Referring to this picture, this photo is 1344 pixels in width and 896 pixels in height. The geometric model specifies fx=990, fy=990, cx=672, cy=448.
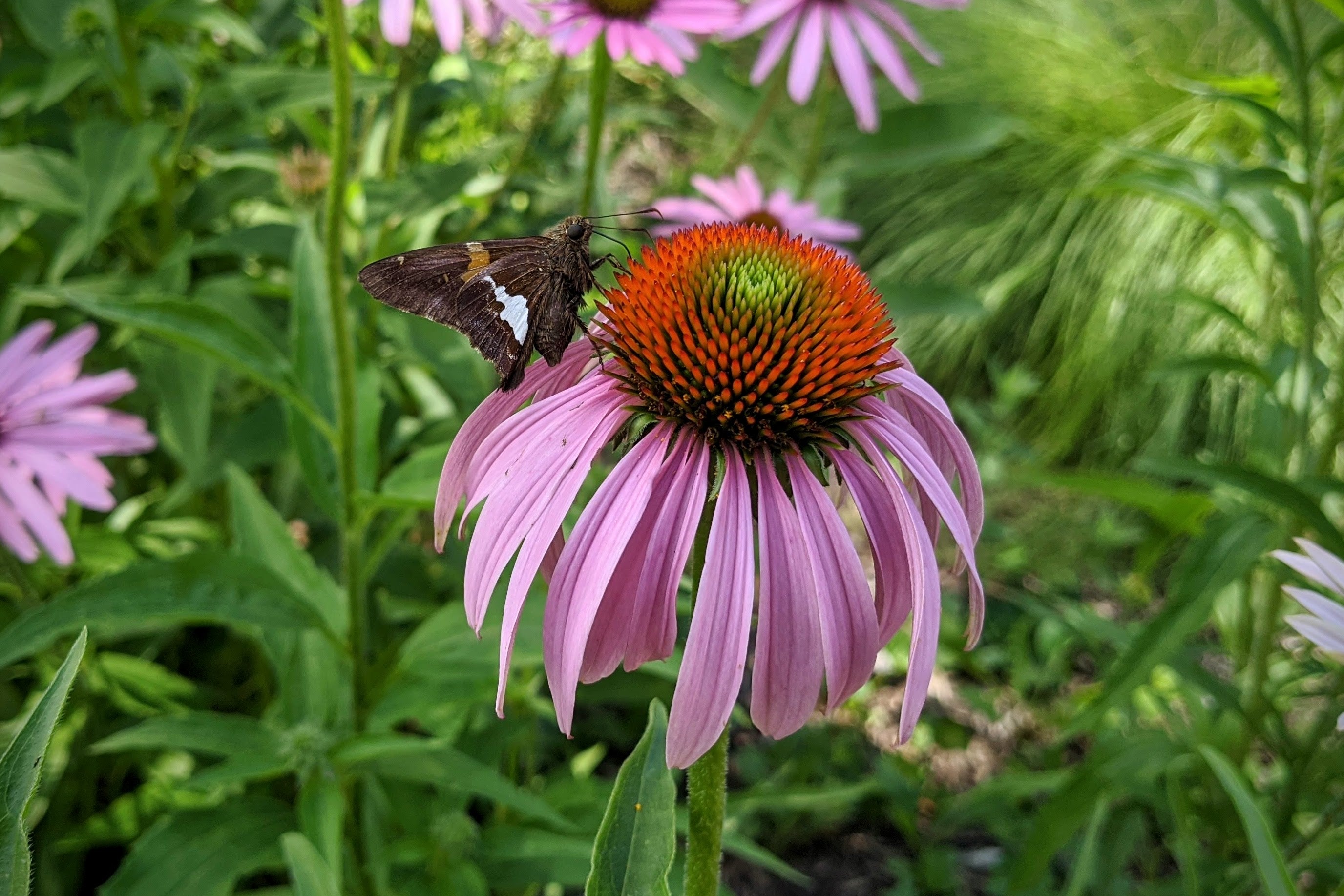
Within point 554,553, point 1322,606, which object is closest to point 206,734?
point 554,553

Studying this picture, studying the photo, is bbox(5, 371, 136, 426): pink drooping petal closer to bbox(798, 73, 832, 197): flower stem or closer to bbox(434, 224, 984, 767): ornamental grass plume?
bbox(434, 224, 984, 767): ornamental grass plume

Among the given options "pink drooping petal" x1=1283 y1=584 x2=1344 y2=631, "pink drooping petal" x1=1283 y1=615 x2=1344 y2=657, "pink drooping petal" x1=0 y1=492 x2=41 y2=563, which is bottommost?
"pink drooping petal" x1=0 y1=492 x2=41 y2=563

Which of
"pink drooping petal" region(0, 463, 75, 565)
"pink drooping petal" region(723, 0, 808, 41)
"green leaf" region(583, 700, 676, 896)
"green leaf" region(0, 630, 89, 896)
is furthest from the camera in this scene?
"pink drooping petal" region(723, 0, 808, 41)

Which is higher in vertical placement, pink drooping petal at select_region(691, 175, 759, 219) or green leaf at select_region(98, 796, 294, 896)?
pink drooping petal at select_region(691, 175, 759, 219)

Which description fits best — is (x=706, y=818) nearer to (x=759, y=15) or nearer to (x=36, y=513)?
(x=36, y=513)

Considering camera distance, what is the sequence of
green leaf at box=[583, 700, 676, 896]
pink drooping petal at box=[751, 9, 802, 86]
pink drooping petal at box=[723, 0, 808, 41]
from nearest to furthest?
1. green leaf at box=[583, 700, 676, 896]
2. pink drooping petal at box=[723, 0, 808, 41]
3. pink drooping petal at box=[751, 9, 802, 86]

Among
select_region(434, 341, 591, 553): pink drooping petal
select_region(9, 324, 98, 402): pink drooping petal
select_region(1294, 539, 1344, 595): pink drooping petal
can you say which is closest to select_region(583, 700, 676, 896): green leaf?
select_region(434, 341, 591, 553): pink drooping petal
